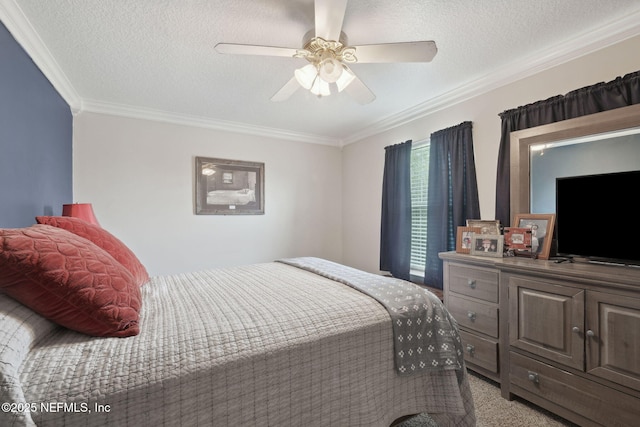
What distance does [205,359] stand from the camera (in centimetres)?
89

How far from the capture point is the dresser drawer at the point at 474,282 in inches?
75.2

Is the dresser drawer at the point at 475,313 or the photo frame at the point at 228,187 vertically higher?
the photo frame at the point at 228,187

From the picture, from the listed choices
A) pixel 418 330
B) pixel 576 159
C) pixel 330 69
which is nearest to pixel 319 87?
pixel 330 69

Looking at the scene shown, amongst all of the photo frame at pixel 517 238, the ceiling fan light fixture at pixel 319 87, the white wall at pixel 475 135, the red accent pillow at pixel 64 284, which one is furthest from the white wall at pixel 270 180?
the red accent pillow at pixel 64 284

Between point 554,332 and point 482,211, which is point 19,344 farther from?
point 482,211

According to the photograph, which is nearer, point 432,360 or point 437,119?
point 432,360

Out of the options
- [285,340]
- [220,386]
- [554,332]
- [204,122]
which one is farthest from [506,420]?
[204,122]

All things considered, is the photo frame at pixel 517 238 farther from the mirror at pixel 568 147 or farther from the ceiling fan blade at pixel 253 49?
the ceiling fan blade at pixel 253 49

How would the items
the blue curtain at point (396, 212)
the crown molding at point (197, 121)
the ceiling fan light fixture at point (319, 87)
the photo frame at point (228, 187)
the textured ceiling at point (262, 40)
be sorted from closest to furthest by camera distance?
the textured ceiling at point (262, 40) < the ceiling fan light fixture at point (319, 87) < the crown molding at point (197, 121) < the blue curtain at point (396, 212) < the photo frame at point (228, 187)

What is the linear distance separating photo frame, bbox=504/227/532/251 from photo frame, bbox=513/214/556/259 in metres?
0.02

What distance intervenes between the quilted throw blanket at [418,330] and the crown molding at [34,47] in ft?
8.38

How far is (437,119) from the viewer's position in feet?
9.79

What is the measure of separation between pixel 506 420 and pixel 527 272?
884 mm


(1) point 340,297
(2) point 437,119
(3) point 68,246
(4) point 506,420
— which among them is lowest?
(4) point 506,420
